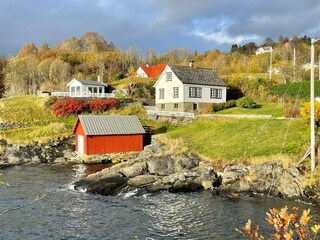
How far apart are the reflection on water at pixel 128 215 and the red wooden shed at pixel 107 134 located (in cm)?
1313

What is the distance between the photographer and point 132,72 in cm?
10869

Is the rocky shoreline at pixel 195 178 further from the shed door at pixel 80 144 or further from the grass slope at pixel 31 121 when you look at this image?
the grass slope at pixel 31 121

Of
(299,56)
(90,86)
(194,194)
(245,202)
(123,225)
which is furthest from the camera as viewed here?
(299,56)

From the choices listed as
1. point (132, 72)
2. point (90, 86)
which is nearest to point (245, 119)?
point (90, 86)

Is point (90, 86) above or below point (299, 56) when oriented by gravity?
below

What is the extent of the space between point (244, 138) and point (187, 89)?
2101cm

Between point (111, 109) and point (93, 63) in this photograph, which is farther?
point (93, 63)

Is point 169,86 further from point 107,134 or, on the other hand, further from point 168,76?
point 107,134

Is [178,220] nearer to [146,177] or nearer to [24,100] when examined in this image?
[146,177]

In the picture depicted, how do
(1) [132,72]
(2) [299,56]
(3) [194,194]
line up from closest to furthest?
(3) [194,194]
(2) [299,56]
(1) [132,72]

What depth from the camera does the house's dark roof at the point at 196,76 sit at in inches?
2133

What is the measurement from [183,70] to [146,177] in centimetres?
3145

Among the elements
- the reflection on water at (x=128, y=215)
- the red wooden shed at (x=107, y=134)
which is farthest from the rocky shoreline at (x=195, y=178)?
the red wooden shed at (x=107, y=134)

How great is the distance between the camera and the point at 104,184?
2667cm
